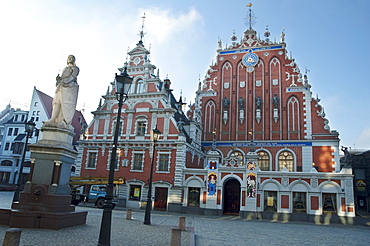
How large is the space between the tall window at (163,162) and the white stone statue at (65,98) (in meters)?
16.2

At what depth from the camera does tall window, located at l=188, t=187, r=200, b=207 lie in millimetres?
26775

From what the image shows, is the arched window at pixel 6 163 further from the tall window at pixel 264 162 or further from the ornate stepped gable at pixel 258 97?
the tall window at pixel 264 162

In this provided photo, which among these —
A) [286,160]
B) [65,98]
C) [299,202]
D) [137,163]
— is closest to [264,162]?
[286,160]

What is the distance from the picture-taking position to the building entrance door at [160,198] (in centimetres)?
2723

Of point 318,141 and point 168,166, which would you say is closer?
point 168,166

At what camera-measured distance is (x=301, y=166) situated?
2986 cm

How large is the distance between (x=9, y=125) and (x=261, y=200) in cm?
4359

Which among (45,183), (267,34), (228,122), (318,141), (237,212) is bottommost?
(237,212)

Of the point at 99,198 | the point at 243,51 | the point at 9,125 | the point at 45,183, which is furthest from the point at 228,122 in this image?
the point at 9,125

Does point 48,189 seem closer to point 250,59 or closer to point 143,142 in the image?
point 143,142

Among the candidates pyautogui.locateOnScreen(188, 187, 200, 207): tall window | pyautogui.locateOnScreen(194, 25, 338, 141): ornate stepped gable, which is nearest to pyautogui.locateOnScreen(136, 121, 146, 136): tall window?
pyautogui.locateOnScreen(188, 187, 200, 207): tall window

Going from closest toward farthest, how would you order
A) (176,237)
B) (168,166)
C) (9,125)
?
1. (176,237)
2. (168,166)
3. (9,125)

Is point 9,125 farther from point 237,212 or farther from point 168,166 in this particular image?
point 237,212

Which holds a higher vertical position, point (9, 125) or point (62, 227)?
point (9, 125)
